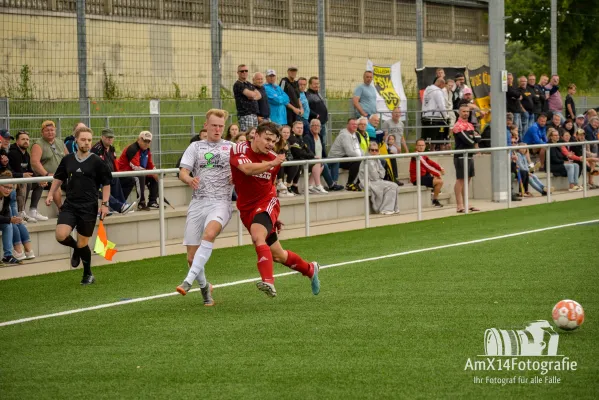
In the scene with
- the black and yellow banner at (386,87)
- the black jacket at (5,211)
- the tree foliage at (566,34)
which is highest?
the tree foliage at (566,34)

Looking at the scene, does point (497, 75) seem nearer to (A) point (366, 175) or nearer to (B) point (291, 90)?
(B) point (291, 90)

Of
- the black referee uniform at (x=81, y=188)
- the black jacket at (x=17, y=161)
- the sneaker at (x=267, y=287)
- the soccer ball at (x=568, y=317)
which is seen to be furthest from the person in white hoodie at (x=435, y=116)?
the soccer ball at (x=568, y=317)

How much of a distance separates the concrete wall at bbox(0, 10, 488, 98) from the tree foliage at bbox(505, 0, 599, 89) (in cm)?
2247

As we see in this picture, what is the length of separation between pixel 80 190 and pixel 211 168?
99.9 inches

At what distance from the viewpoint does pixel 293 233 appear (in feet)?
60.3

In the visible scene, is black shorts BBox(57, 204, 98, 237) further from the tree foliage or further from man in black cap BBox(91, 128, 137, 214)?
the tree foliage

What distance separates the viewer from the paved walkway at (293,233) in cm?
1433

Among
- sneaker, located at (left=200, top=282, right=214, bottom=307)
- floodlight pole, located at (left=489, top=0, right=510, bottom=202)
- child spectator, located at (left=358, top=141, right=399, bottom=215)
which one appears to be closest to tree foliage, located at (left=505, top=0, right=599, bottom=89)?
floodlight pole, located at (left=489, top=0, right=510, bottom=202)

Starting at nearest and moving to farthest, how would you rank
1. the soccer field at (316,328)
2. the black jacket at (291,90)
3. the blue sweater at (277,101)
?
the soccer field at (316,328)
the blue sweater at (277,101)
the black jacket at (291,90)

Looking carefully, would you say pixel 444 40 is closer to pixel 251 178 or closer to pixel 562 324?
pixel 251 178

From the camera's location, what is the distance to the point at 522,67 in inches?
2549

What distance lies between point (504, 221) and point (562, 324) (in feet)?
36.8

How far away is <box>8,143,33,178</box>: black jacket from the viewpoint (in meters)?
16.0

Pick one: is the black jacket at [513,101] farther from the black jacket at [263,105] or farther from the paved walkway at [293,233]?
the black jacket at [263,105]
